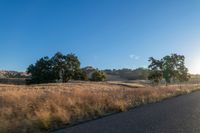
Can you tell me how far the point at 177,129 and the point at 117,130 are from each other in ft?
5.66

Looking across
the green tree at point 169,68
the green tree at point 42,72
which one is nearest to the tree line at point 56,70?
the green tree at point 42,72

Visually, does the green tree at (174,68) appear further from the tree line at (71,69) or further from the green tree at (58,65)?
the green tree at (58,65)

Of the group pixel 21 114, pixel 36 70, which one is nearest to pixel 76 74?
pixel 36 70

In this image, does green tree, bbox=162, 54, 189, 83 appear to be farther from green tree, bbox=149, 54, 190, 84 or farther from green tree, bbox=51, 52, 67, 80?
green tree, bbox=51, 52, 67, 80

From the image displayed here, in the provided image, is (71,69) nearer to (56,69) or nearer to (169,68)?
→ (56,69)

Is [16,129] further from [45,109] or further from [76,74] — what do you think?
[76,74]

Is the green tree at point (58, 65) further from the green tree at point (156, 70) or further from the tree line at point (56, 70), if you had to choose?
the green tree at point (156, 70)

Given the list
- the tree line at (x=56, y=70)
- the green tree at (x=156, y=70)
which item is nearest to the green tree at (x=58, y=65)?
the tree line at (x=56, y=70)

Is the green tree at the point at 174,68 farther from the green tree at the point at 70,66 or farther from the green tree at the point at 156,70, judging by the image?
the green tree at the point at 70,66

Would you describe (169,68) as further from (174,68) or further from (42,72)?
(42,72)

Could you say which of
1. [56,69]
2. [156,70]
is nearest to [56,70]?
[56,69]

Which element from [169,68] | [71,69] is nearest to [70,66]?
[71,69]

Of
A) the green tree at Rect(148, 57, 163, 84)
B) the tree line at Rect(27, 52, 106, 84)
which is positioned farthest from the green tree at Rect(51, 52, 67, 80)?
the green tree at Rect(148, 57, 163, 84)

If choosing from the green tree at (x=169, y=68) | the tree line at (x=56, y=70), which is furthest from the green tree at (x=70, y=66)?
the green tree at (x=169, y=68)
